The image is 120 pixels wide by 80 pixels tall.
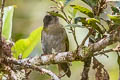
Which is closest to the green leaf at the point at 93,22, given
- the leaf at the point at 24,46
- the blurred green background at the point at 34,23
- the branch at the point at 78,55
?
the branch at the point at 78,55

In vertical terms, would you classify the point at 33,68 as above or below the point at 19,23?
above

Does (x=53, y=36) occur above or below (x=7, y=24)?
below

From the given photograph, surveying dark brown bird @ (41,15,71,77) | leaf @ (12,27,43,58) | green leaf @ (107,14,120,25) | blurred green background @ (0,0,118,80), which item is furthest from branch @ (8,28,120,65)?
blurred green background @ (0,0,118,80)

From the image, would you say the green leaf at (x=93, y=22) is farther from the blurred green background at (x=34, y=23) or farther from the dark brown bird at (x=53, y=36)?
the blurred green background at (x=34, y=23)

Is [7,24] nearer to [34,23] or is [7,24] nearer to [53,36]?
[53,36]

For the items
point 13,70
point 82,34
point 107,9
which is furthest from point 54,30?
point 107,9

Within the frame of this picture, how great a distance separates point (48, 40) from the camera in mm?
3348

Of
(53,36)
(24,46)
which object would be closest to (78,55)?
(24,46)

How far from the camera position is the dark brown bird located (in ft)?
10.6

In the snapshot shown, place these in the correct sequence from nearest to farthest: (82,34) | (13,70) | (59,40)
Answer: (13,70) → (59,40) → (82,34)

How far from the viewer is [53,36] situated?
131 inches

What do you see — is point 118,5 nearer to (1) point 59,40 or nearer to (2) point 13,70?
(2) point 13,70

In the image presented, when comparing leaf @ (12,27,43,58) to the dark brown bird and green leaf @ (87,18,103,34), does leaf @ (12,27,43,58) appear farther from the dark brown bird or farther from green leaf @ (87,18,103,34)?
green leaf @ (87,18,103,34)

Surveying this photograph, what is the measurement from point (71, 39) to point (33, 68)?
261 centimetres
